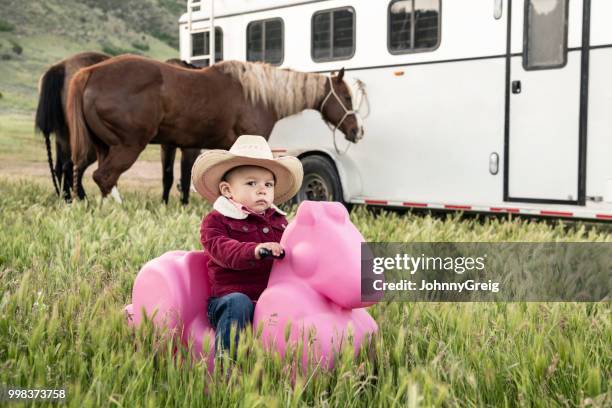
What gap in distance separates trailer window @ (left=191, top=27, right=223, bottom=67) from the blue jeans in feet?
26.3

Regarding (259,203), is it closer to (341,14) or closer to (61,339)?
(61,339)

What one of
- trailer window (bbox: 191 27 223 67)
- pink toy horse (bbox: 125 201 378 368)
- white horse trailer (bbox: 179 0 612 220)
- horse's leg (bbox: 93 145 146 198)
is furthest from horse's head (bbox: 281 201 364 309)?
trailer window (bbox: 191 27 223 67)

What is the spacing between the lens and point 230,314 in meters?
3.18

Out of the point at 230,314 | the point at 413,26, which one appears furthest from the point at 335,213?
the point at 413,26

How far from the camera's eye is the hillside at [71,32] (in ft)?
125

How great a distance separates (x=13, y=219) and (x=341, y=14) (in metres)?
4.55

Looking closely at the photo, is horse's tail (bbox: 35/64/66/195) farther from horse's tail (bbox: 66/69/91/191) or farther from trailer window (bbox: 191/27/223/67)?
trailer window (bbox: 191/27/223/67)

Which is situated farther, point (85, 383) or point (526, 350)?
point (526, 350)

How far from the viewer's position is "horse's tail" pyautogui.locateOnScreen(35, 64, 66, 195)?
9.64 metres

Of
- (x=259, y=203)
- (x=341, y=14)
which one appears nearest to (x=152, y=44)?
(x=341, y=14)

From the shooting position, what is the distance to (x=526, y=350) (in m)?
3.11

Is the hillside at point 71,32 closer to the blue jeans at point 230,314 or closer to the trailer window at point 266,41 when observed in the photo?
the trailer window at point 266,41

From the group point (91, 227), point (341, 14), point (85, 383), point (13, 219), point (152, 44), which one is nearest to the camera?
point (85, 383)

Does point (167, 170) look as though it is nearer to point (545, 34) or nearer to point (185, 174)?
point (185, 174)
